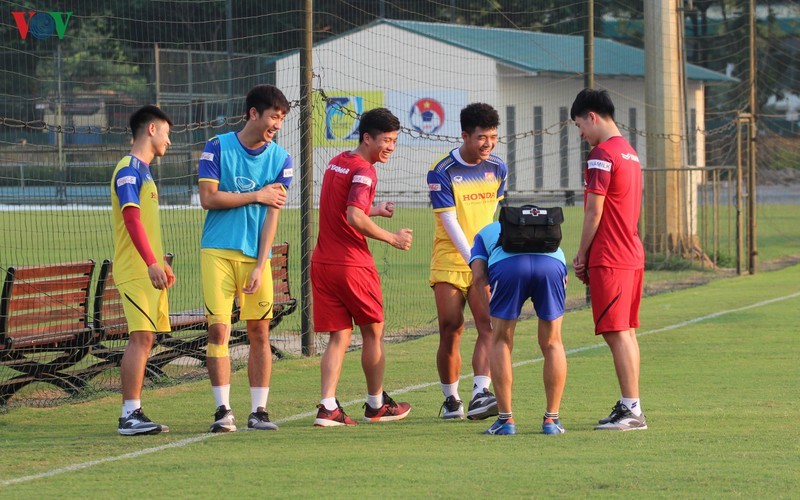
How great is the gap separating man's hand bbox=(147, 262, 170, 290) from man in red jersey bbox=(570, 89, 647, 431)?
2.50 metres

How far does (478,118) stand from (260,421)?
2.34 meters

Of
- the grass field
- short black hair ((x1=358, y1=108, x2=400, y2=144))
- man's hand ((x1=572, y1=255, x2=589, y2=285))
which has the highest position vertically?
short black hair ((x1=358, y1=108, x2=400, y2=144))

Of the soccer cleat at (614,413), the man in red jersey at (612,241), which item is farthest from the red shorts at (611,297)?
the soccer cleat at (614,413)

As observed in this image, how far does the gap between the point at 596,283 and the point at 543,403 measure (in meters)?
1.32

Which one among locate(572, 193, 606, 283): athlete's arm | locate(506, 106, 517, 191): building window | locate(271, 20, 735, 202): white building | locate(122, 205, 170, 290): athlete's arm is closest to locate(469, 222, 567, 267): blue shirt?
locate(572, 193, 606, 283): athlete's arm

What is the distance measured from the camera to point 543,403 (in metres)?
8.75

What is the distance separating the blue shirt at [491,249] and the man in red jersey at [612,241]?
0.32 m

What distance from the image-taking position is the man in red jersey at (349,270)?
792 cm

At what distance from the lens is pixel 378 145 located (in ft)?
26.2

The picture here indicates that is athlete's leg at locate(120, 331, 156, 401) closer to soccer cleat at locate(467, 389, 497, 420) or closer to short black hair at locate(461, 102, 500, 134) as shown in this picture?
soccer cleat at locate(467, 389, 497, 420)

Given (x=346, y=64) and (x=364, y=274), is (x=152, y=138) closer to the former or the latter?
(x=364, y=274)

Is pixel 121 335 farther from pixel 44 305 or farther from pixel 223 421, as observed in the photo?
pixel 223 421

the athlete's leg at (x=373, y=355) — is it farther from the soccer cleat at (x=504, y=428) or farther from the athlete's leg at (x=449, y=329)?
the soccer cleat at (x=504, y=428)

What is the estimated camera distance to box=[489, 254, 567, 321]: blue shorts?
7348 mm
